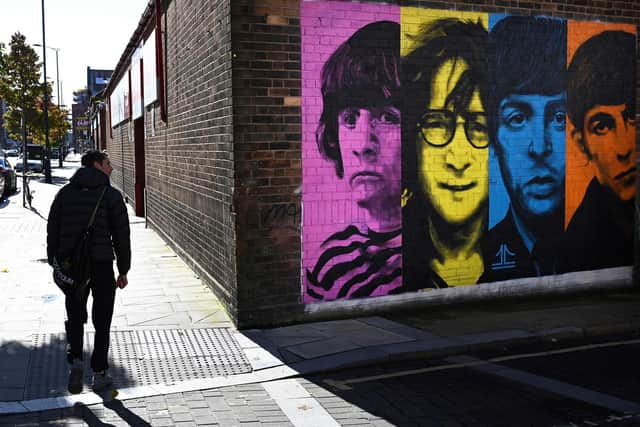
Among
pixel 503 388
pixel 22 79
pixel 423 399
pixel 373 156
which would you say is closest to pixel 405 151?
pixel 373 156

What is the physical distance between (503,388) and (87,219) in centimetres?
382

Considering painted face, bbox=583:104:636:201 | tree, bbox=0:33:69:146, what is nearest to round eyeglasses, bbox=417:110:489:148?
painted face, bbox=583:104:636:201

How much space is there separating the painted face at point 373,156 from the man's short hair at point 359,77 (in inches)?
3.8

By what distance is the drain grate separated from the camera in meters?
6.57

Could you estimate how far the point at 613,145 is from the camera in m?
10.7

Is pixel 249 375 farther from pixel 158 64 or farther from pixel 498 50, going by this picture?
pixel 158 64

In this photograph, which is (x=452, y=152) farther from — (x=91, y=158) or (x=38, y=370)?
(x=38, y=370)

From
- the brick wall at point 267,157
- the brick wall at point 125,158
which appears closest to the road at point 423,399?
the brick wall at point 267,157

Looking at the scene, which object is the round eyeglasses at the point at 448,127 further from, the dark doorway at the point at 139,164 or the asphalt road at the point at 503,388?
the dark doorway at the point at 139,164

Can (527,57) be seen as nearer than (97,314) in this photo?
No

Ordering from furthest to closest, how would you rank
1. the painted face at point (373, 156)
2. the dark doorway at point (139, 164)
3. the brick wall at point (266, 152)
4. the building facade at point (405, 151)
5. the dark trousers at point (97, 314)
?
the dark doorway at point (139, 164)
the painted face at point (373, 156)
the building facade at point (405, 151)
the brick wall at point (266, 152)
the dark trousers at point (97, 314)

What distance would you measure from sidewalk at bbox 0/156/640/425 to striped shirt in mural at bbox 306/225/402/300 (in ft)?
1.24

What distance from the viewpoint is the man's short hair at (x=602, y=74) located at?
409 inches

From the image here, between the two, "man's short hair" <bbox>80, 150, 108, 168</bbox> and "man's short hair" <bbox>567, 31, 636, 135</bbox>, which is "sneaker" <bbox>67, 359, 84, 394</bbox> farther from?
"man's short hair" <bbox>567, 31, 636, 135</bbox>
